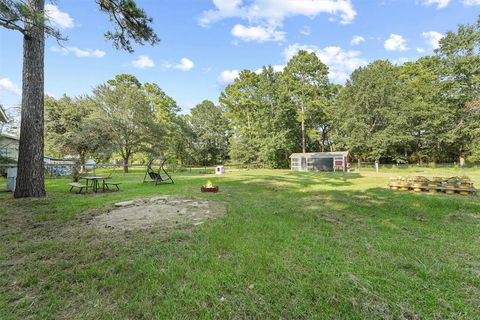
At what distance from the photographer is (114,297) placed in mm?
1945

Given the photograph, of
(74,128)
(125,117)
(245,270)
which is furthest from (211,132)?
(245,270)

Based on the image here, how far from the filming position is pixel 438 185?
8133 mm

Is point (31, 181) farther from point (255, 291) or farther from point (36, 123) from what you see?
point (255, 291)

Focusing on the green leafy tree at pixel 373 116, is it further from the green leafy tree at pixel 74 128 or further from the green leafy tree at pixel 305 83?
the green leafy tree at pixel 74 128

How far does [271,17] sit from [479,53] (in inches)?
931

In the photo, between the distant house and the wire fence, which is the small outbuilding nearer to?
the wire fence

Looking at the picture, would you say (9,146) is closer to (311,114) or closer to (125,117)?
(125,117)

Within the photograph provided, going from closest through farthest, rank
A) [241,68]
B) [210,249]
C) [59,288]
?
[59,288] < [210,249] < [241,68]

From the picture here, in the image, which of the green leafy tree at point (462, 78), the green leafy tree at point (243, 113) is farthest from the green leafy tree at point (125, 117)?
the green leafy tree at point (462, 78)

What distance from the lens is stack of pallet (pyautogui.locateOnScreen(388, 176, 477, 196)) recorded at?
7500 millimetres

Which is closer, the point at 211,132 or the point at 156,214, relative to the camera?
the point at 156,214

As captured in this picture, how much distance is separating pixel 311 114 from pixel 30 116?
2841cm

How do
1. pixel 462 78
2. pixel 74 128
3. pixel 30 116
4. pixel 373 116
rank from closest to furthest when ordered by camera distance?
pixel 30 116 < pixel 74 128 < pixel 462 78 < pixel 373 116

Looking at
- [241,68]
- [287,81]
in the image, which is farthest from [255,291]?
[241,68]
